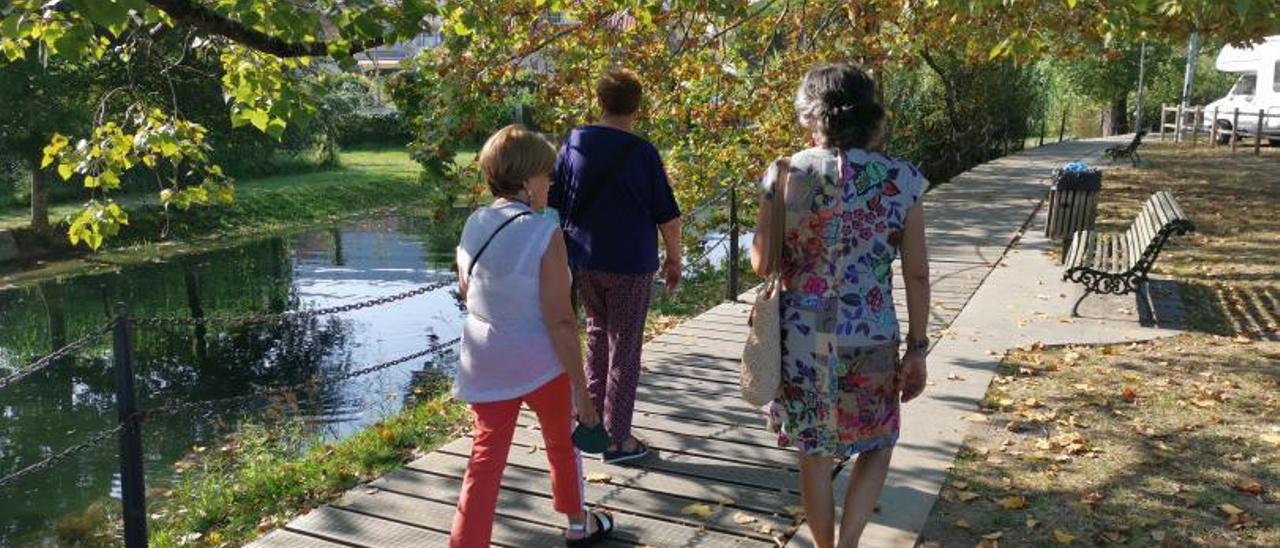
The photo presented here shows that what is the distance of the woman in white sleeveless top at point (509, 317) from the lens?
3305 mm

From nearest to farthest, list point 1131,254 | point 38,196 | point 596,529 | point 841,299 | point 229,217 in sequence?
point 841,299 < point 596,529 < point 1131,254 < point 38,196 < point 229,217

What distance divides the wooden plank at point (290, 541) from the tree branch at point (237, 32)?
254 cm

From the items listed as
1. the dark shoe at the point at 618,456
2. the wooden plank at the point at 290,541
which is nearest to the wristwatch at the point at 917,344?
the dark shoe at the point at 618,456

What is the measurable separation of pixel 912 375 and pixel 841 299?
0.37 metres

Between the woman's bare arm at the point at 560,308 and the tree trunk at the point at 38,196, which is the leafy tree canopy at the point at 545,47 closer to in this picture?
the woman's bare arm at the point at 560,308

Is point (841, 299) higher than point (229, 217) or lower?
higher

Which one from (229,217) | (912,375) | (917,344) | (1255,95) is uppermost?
(1255,95)

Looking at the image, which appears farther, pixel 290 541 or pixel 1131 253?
pixel 1131 253

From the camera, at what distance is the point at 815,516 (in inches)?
140

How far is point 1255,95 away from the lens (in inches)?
1150

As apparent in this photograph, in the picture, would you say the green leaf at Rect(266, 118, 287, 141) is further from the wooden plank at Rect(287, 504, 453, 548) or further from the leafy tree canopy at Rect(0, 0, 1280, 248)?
the wooden plank at Rect(287, 504, 453, 548)

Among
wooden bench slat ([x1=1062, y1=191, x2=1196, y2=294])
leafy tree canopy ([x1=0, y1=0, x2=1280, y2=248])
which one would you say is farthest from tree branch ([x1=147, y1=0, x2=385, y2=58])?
wooden bench slat ([x1=1062, y1=191, x2=1196, y2=294])

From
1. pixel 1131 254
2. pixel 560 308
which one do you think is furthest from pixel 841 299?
pixel 1131 254

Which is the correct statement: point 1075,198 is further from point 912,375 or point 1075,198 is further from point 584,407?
point 584,407
